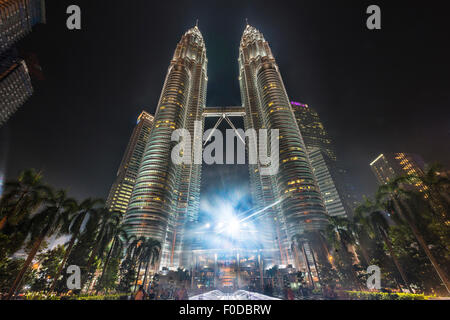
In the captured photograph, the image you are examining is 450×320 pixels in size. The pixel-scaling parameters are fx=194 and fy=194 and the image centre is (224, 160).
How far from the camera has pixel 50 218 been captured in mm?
22234

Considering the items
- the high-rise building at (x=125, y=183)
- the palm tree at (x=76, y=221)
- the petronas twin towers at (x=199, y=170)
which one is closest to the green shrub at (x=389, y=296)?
the palm tree at (x=76, y=221)

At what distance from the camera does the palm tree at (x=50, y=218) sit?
2139cm

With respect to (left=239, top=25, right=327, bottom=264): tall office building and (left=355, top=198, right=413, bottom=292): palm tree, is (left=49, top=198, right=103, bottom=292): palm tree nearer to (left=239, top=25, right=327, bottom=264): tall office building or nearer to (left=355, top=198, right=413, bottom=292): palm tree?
(left=355, top=198, right=413, bottom=292): palm tree

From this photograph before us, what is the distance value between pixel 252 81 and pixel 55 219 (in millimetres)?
158042

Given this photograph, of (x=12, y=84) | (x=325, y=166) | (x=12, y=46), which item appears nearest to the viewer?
(x=12, y=84)

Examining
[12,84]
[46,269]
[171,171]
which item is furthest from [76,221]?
[12,84]

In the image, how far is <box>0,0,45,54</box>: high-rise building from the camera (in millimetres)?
85812

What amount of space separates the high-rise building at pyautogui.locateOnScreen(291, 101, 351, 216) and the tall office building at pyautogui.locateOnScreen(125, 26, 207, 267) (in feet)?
329

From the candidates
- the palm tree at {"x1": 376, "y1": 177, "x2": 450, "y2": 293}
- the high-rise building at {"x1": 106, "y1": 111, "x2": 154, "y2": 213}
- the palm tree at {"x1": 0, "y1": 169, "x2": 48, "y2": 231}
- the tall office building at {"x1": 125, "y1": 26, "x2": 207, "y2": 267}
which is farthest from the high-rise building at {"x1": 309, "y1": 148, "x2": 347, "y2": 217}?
the palm tree at {"x1": 0, "y1": 169, "x2": 48, "y2": 231}

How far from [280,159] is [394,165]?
12543 cm

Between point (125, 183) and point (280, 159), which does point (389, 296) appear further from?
point (125, 183)

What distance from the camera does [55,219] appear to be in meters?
22.7

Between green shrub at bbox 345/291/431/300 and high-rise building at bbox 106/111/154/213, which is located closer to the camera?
green shrub at bbox 345/291/431/300
